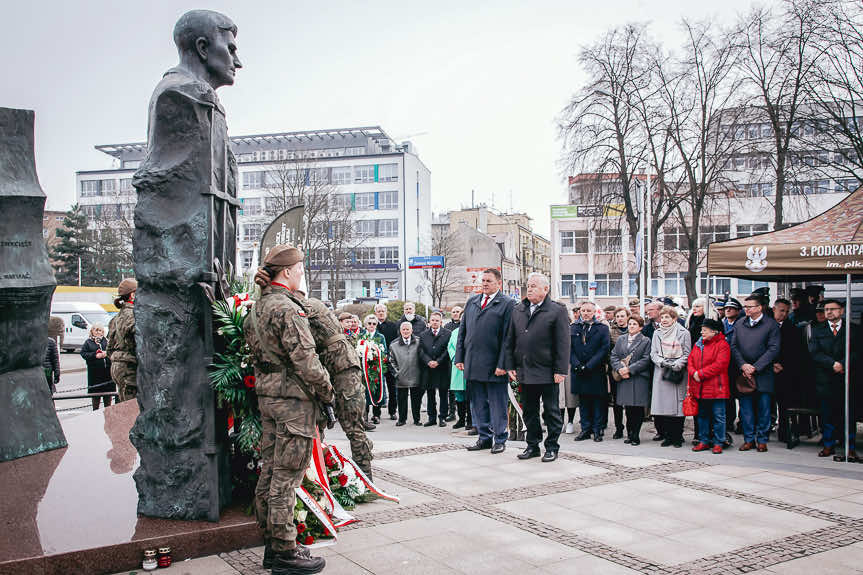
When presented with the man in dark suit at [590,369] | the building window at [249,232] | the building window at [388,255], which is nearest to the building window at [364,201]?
the building window at [388,255]

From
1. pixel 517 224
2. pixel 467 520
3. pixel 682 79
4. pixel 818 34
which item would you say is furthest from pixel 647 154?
pixel 517 224

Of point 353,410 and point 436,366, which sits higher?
point 353,410

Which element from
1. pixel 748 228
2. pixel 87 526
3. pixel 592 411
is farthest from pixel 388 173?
pixel 87 526

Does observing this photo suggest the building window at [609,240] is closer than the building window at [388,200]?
Yes

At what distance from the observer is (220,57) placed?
231 inches

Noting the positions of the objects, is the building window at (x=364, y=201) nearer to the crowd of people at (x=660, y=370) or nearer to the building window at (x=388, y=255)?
the building window at (x=388, y=255)

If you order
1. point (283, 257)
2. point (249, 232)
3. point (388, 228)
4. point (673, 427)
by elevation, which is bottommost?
point (673, 427)

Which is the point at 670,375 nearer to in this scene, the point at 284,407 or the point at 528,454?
the point at 528,454

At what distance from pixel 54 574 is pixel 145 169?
2850mm

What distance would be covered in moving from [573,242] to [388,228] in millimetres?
20633

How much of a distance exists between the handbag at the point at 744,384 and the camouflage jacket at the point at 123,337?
7558mm

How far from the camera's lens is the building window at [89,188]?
84875mm

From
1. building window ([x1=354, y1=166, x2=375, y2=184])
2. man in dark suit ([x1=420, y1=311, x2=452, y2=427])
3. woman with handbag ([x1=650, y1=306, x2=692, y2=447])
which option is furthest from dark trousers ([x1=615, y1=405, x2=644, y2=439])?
building window ([x1=354, y1=166, x2=375, y2=184])

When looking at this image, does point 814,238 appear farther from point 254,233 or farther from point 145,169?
point 254,233
